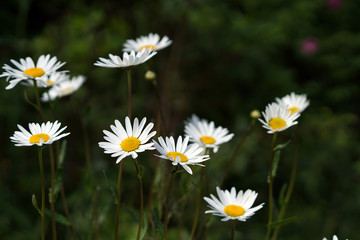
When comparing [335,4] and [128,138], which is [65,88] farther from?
[335,4]

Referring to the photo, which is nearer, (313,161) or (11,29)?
(313,161)

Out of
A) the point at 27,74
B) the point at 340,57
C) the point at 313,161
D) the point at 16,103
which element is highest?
the point at 340,57

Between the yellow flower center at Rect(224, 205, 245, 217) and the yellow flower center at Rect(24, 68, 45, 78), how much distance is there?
1.66 feet

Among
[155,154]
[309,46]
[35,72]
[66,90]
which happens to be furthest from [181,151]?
[309,46]

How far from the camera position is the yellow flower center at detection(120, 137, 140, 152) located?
2.65 ft

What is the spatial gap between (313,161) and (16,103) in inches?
59.9

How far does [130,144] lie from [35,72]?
31cm

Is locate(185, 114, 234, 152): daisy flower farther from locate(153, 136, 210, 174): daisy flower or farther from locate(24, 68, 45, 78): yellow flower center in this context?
locate(24, 68, 45, 78): yellow flower center

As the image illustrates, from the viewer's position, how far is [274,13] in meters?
3.39

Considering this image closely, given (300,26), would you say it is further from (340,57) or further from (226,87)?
(226,87)

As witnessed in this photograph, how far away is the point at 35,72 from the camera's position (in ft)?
3.13

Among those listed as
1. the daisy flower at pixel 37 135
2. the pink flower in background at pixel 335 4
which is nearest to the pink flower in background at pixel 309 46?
the pink flower in background at pixel 335 4

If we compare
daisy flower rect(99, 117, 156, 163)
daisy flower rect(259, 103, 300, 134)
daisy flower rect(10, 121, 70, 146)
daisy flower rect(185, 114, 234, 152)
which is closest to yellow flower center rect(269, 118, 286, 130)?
daisy flower rect(259, 103, 300, 134)

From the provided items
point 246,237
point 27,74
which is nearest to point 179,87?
point 246,237
